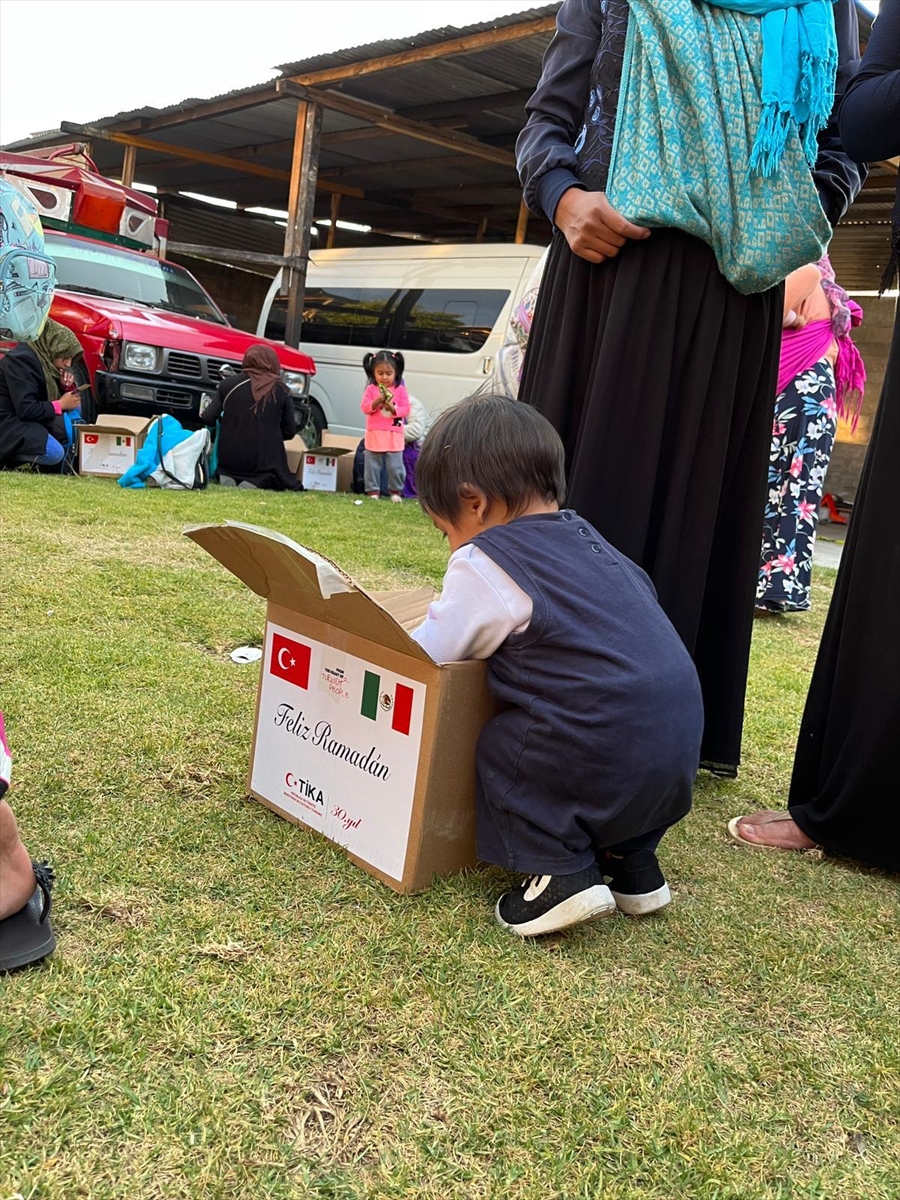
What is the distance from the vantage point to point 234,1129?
3.48 feet

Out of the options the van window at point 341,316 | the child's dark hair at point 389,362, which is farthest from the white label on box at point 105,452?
the van window at point 341,316

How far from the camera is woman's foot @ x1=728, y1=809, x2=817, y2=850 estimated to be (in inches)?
78.3

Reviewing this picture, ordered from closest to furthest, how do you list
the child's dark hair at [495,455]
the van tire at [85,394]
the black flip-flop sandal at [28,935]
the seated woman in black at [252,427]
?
the black flip-flop sandal at [28,935]
the child's dark hair at [495,455]
the van tire at [85,394]
the seated woman in black at [252,427]

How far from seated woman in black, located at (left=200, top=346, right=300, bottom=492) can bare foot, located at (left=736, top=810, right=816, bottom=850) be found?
6.17 meters

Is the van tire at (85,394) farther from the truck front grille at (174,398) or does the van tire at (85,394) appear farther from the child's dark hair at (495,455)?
the child's dark hair at (495,455)

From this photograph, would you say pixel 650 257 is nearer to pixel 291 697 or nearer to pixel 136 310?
pixel 291 697

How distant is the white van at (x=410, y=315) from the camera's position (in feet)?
28.8

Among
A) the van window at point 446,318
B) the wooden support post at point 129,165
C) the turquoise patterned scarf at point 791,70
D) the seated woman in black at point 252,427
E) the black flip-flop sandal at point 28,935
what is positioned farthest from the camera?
the wooden support post at point 129,165

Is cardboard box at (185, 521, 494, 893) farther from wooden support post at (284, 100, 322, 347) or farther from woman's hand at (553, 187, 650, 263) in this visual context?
wooden support post at (284, 100, 322, 347)

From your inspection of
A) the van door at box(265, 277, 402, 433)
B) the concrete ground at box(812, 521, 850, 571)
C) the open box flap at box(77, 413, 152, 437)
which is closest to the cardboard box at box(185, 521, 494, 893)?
the concrete ground at box(812, 521, 850, 571)

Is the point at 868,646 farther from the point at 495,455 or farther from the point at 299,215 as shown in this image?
the point at 299,215

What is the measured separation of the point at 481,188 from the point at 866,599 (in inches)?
479

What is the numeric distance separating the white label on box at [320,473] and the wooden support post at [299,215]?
2.31 m

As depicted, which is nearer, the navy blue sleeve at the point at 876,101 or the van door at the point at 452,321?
the navy blue sleeve at the point at 876,101
